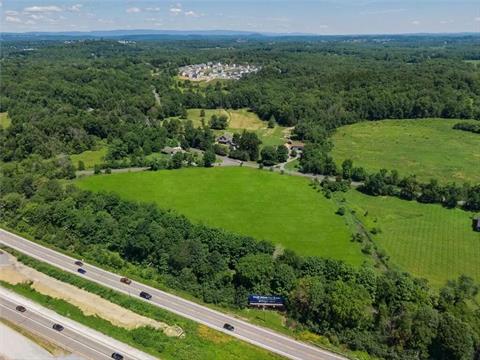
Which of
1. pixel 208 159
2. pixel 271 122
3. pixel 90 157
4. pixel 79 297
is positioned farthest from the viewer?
pixel 271 122

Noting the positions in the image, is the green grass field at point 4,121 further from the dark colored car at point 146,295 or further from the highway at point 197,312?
the dark colored car at point 146,295

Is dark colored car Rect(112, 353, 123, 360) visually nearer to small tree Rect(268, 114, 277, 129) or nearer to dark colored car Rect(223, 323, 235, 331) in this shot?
dark colored car Rect(223, 323, 235, 331)

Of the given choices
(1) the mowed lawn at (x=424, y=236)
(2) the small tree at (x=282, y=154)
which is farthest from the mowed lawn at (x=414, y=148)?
(1) the mowed lawn at (x=424, y=236)

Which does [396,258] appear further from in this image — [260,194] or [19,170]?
[19,170]

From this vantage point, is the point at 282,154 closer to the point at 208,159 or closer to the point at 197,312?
the point at 208,159

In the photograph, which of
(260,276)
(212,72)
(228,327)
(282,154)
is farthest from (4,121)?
(212,72)
